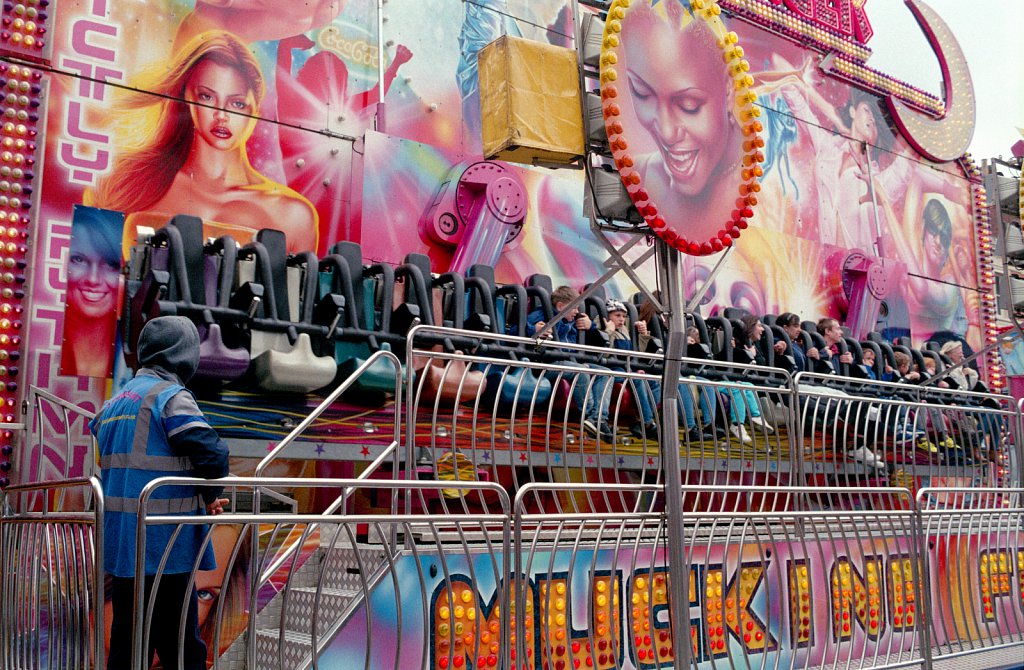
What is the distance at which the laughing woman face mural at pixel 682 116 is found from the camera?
4.05m

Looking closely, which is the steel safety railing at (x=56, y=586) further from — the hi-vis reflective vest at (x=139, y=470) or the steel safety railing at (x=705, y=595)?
the steel safety railing at (x=705, y=595)

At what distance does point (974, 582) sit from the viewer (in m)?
5.53

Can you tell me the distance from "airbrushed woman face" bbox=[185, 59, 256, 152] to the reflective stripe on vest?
3347mm

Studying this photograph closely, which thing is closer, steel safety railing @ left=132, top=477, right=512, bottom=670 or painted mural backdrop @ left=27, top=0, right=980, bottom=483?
steel safety railing @ left=132, top=477, right=512, bottom=670

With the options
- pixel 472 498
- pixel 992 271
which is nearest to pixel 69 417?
pixel 472 498

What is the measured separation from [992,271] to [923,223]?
153 centimetres

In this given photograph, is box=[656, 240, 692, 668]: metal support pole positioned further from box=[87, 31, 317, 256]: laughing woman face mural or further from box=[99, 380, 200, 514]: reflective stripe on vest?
box=[87, 31, 317, 256]: laughing woman face mural

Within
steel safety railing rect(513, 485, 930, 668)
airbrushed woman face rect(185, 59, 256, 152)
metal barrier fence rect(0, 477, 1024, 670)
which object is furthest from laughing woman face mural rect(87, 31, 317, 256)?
steel safety railing rect(513, 485, 930, 668)

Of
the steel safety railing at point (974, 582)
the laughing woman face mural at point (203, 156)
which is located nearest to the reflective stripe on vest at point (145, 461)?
the laughing woman face mural at point (203, 156)

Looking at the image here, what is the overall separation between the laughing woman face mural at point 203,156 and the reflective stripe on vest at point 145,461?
263cm

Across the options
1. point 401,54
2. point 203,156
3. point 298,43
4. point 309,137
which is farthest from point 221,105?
point 401,54

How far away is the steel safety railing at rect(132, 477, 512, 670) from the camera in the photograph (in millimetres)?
2867

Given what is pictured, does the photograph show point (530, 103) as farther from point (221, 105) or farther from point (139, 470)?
point (221, 105)

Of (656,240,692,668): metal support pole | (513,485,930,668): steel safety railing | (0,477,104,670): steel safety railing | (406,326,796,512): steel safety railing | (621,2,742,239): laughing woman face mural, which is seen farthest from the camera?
(406,326,796,512): steel safety railing
